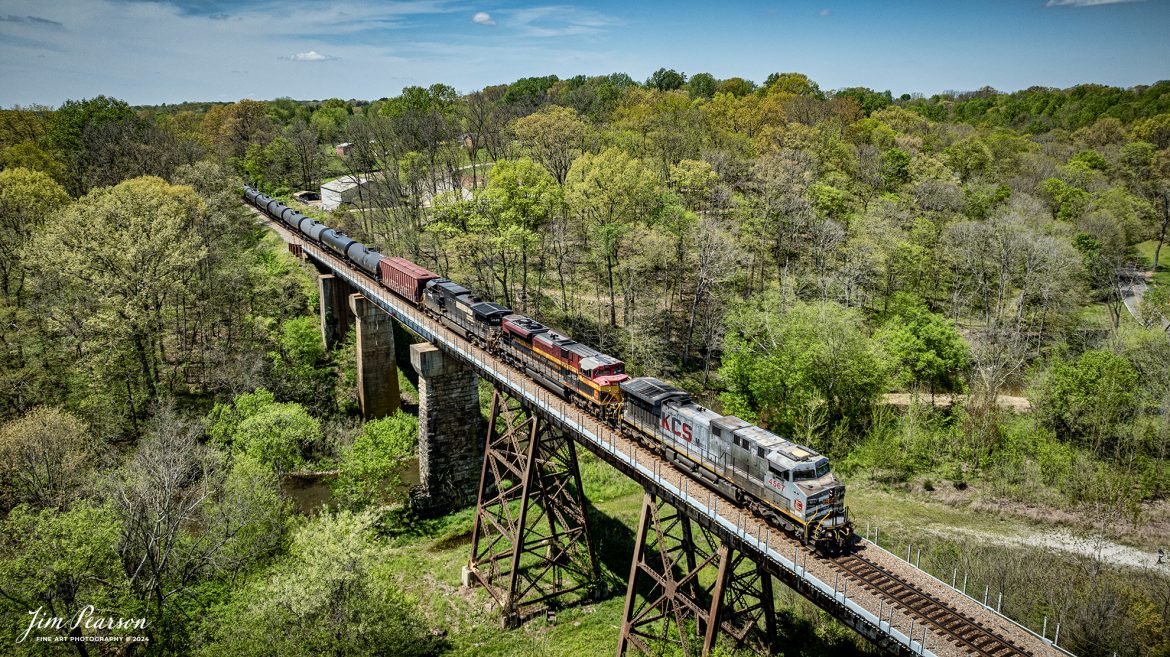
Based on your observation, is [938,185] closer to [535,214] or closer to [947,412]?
[947,412]

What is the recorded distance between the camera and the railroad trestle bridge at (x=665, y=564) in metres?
17.7

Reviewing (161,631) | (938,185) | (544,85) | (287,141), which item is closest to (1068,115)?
(938,185)

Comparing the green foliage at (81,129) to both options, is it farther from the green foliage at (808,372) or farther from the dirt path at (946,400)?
the dirt path at (946,400)

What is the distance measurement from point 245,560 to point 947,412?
45887mm

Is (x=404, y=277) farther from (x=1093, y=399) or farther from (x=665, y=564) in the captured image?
(x=1093, y=399)

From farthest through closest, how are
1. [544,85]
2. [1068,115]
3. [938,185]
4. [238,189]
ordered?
[544,85] < [1068,115] < [238,189] < [938,185]

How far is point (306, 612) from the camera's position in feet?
75.9

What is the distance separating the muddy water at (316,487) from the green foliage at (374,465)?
2.28 ft

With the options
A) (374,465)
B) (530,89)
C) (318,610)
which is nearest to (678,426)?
(318,610)

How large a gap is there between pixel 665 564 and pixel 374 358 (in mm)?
35513

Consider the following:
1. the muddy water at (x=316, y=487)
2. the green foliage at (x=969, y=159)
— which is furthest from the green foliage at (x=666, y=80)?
the muddy water at (x=316, y=487)

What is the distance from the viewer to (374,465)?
1577 inches

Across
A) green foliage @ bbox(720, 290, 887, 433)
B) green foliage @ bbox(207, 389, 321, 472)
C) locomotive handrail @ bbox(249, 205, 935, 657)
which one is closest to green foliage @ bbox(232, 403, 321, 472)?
green foliage @ bbox(207, 389, 321, 472)

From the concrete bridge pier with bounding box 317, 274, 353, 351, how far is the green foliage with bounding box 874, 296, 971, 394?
154ft
